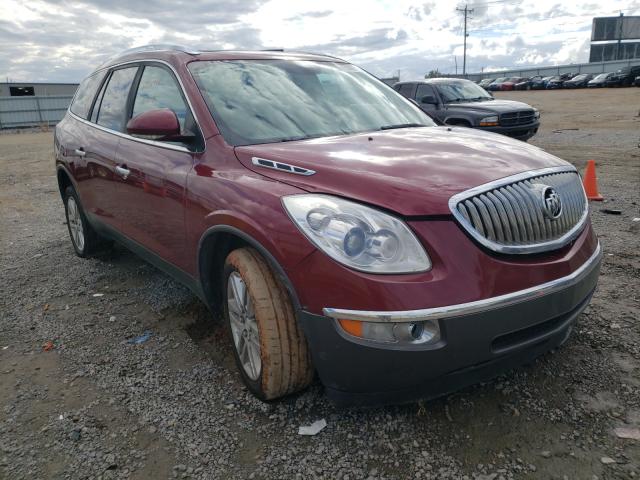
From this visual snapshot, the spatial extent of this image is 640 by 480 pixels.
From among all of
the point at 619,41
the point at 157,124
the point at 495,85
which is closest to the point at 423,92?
the point at 157,124

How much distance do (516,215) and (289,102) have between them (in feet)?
5.28

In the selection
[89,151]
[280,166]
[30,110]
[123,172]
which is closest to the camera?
[280,166]

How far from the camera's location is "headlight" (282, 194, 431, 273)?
6.80 feet

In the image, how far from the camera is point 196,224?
2.89 metres

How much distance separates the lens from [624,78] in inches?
1571

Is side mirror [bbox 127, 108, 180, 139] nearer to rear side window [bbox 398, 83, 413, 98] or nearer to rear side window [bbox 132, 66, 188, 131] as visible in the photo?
rear side window [bbox 132, 66, 188, 131]

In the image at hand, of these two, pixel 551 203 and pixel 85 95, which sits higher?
pixel 85 95

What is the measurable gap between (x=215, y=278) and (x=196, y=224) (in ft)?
1.12

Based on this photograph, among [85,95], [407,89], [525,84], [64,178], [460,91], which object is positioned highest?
[85,95]

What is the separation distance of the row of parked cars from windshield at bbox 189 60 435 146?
3678 centimetres

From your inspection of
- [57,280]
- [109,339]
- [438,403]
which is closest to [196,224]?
[109,339]

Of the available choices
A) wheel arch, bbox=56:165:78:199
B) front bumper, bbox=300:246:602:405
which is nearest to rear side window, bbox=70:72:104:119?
wheel arch, bbox=56:165:78:199

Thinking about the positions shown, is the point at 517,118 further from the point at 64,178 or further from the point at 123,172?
the point at 123,172

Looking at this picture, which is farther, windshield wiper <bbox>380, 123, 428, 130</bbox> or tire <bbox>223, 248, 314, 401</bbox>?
windshield wiper <bbox>380, 123, 428, 130</bbox>
